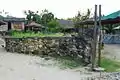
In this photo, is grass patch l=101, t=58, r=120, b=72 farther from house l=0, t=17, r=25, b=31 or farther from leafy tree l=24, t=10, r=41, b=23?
leafy tree l=24, t=10, r=41, b=23

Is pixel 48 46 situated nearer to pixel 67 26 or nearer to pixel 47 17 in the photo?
pixel 67 26

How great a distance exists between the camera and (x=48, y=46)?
1587 centimetres

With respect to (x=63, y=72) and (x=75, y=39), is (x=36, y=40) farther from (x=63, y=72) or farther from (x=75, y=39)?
(x=63, y=72)

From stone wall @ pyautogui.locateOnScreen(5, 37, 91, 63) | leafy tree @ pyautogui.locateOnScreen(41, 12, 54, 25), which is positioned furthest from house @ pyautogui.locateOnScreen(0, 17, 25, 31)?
stone wall @ pyautogui.locateOnScreen(5, 37, 91, 63)

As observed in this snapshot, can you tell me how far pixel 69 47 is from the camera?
15.1 meters

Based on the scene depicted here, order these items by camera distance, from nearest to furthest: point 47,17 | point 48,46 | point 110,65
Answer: point 110,65 < point 48,46 < point 47,17

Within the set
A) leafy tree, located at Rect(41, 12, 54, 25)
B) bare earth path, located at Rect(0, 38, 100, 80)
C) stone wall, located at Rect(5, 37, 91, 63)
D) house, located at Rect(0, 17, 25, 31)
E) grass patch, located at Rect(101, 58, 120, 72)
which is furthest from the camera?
leafy tree, located at Rect(41, 12, 54, 25)

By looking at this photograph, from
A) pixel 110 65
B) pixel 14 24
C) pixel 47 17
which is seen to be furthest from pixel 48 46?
pixel 47 17

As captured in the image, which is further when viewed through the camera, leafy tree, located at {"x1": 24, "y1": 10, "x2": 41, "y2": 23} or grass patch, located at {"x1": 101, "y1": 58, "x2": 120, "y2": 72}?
leafy tree, located at {"x1": 24, "y1": 10, "x2": 41, "y2": 23}

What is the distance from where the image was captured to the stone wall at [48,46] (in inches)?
579

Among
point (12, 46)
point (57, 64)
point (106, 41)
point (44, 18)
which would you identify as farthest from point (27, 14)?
point (57, 64)

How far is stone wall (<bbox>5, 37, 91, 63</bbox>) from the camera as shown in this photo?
14695 mm

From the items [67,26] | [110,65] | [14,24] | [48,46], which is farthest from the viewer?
[67,26]

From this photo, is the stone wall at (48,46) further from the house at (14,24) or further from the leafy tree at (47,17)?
the leafy tree at (47,17)
